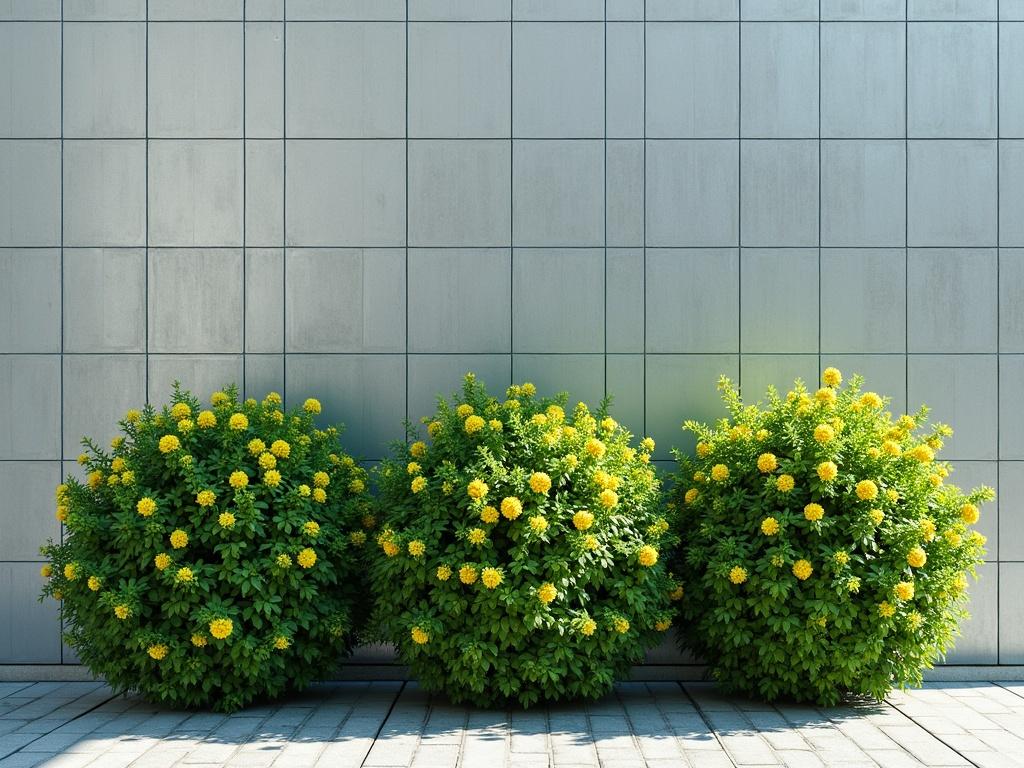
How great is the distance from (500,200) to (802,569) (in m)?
3.58

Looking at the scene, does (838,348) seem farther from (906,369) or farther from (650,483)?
(650,483)

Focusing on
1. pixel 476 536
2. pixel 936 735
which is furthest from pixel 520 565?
pixel 936 735

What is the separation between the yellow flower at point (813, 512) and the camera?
6.49 metres

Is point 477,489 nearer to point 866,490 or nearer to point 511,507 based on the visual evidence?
point 511,507

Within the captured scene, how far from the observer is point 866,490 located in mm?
6496

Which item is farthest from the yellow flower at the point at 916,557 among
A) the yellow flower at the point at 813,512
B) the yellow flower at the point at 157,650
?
the yellow flower at the point at 157,650

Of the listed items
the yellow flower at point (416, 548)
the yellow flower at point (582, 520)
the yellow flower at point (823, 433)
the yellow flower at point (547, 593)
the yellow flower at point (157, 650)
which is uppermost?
the yellow flower at point (823, 433)

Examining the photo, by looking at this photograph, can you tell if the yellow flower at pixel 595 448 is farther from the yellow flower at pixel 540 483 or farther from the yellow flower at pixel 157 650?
the yellow flower at pixel 157 650

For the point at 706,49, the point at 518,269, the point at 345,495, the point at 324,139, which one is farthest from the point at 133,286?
the point at 706,49

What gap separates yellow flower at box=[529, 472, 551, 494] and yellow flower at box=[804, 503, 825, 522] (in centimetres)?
166

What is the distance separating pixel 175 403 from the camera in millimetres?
7121

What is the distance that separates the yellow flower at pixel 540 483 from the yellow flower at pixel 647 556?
0.74 m

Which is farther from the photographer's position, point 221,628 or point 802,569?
point 802,569

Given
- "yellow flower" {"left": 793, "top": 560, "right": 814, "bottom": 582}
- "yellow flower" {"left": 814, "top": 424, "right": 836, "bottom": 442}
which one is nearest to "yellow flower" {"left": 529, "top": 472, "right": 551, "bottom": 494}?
"yellow flower" {"left": 793, "top": 560, "right": 814, "bottom": 582}
